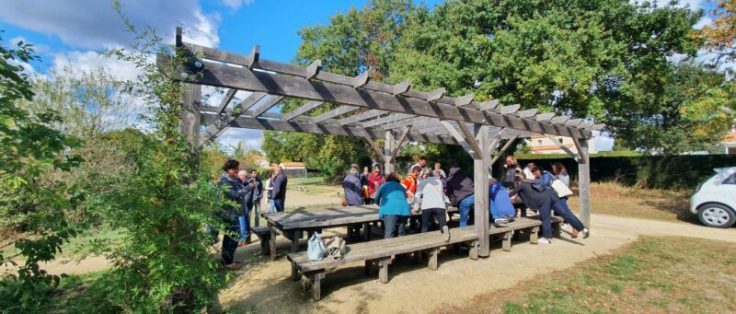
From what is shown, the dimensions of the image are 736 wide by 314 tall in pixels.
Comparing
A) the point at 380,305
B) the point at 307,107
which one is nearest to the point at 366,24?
the point at 307,107

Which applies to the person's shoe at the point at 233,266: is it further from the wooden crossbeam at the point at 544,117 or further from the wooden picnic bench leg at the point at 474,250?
the wooden crossbeam at the point at 544,117

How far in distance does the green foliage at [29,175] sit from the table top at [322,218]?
11.0ft

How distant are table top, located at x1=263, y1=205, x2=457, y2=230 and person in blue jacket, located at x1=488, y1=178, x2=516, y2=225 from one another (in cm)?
232

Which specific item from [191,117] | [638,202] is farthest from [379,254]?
[638,202]

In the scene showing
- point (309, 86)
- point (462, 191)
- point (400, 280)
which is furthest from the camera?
point (462, 191)

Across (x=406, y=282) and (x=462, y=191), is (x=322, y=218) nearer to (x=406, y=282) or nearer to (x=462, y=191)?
(x=406, y=282)

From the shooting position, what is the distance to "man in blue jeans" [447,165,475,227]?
6.88 metres

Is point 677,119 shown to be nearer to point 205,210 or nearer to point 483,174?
point 483,174

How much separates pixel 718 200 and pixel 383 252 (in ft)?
31.9

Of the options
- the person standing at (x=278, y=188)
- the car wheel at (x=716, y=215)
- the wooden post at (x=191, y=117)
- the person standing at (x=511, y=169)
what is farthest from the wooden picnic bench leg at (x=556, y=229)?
the wooden post at (x=191, y=117)

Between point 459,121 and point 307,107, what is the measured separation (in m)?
2.63

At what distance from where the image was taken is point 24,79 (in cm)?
211

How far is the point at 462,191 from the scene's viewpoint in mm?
6941

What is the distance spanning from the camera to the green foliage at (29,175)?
1949mm
